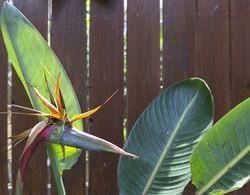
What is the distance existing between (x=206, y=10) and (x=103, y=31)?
0.45 meters

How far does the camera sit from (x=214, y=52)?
6.84 ft

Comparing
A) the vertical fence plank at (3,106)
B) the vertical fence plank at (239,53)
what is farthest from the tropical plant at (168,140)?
the vertical fence plank at (3,106)

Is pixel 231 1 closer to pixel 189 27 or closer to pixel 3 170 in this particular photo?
pixel 189 27

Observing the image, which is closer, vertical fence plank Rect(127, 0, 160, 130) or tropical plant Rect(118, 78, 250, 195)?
tropical plant Rect(118, 78, 250, 195)

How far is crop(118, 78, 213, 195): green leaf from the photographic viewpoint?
5.64ft

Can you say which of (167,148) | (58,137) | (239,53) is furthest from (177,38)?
(58,137)

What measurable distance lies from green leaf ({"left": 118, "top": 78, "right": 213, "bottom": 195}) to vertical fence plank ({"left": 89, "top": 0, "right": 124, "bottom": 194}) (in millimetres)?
301

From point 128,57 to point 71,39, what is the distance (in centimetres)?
25

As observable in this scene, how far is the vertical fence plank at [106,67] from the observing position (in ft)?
6.77

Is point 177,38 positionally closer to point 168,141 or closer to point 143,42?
point 143,42

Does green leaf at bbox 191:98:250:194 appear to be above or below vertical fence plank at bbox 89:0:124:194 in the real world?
below

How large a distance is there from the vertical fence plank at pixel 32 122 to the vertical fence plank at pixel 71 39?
50 millimetres

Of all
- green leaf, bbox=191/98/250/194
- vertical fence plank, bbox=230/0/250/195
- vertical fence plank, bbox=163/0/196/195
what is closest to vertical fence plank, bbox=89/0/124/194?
vertical fence plank, bbox=163/0/196/195

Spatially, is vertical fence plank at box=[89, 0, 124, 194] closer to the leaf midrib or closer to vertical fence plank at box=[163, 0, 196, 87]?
vertical fence plank at box=[163, 0, 196, 87]
